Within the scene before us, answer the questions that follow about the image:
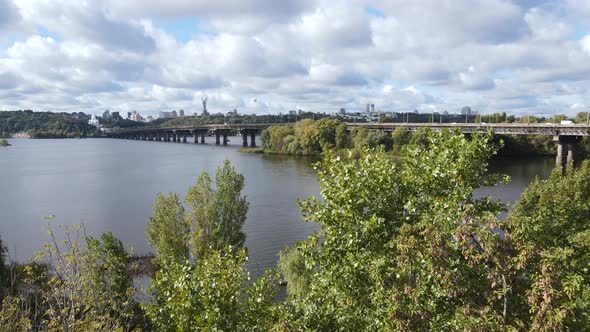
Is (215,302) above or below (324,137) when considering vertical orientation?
below

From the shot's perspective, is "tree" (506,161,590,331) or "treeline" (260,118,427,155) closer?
"tree" (506,161,590,331)

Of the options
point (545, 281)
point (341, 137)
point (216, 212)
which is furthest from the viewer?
point (341, 137)

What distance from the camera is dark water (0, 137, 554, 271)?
124ft

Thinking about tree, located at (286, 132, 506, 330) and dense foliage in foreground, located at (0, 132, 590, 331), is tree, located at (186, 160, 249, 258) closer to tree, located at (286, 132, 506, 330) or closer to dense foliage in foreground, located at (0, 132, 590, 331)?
dense foliage in foreground, located at (0, 132, 590, 331)

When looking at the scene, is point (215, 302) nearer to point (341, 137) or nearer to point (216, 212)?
point (216, 212)

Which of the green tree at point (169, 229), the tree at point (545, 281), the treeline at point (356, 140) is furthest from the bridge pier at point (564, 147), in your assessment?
the tree at point (545, 281)

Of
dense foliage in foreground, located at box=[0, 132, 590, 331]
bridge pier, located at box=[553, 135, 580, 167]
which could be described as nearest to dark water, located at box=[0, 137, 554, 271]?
bridge pier, located at box=[553, 135, 580, 167]

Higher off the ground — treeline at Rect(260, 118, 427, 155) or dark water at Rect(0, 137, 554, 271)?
treeline at Rect(260, 118, 427, 155)

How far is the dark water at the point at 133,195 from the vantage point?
3766cm

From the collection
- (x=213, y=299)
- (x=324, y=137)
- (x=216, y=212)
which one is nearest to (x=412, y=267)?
(x=213, y=299)

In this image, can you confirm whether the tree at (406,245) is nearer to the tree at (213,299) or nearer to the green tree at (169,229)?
the tree at (213,299)

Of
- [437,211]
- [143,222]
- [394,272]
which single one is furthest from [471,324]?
[143,222]

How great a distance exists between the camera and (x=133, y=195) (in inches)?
2219

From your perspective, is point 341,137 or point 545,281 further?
point 341,137
